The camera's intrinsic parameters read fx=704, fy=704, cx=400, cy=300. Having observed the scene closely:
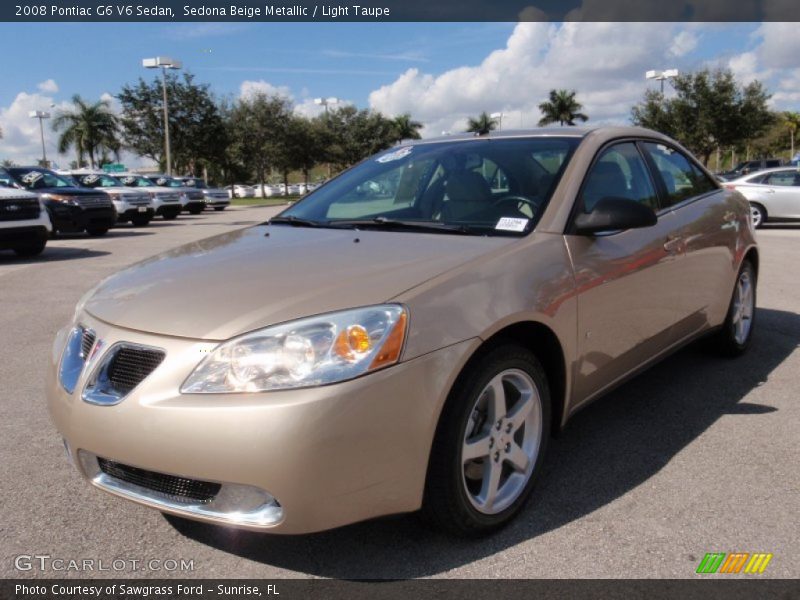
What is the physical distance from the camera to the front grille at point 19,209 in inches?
447

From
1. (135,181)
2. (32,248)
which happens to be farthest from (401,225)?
(135,181)

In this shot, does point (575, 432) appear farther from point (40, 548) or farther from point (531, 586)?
point (40, 548)

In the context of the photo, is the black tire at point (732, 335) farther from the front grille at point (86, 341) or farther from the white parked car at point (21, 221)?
the white parked car at point (21, 221)

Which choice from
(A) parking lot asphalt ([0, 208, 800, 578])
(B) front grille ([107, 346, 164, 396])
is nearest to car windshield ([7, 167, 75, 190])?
(A) parking lot asphalt ([0, 208, 800, 578])

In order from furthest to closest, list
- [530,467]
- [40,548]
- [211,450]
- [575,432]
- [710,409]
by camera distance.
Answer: [710,409] → [575,432] → [530,467] → [40,548] → [211,450]

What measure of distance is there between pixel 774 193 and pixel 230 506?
16.5m

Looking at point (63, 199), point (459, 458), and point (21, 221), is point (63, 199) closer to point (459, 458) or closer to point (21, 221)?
point (21, 221)

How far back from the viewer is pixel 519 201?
317 cm

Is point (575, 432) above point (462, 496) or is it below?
below

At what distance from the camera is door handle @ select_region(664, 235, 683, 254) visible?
367cm

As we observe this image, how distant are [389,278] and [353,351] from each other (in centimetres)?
37

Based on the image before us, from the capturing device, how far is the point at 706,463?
3260 millimetres

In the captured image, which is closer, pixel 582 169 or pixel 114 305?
pixel 114 305

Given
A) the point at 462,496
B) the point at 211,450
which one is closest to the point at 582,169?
the point at 462,496
